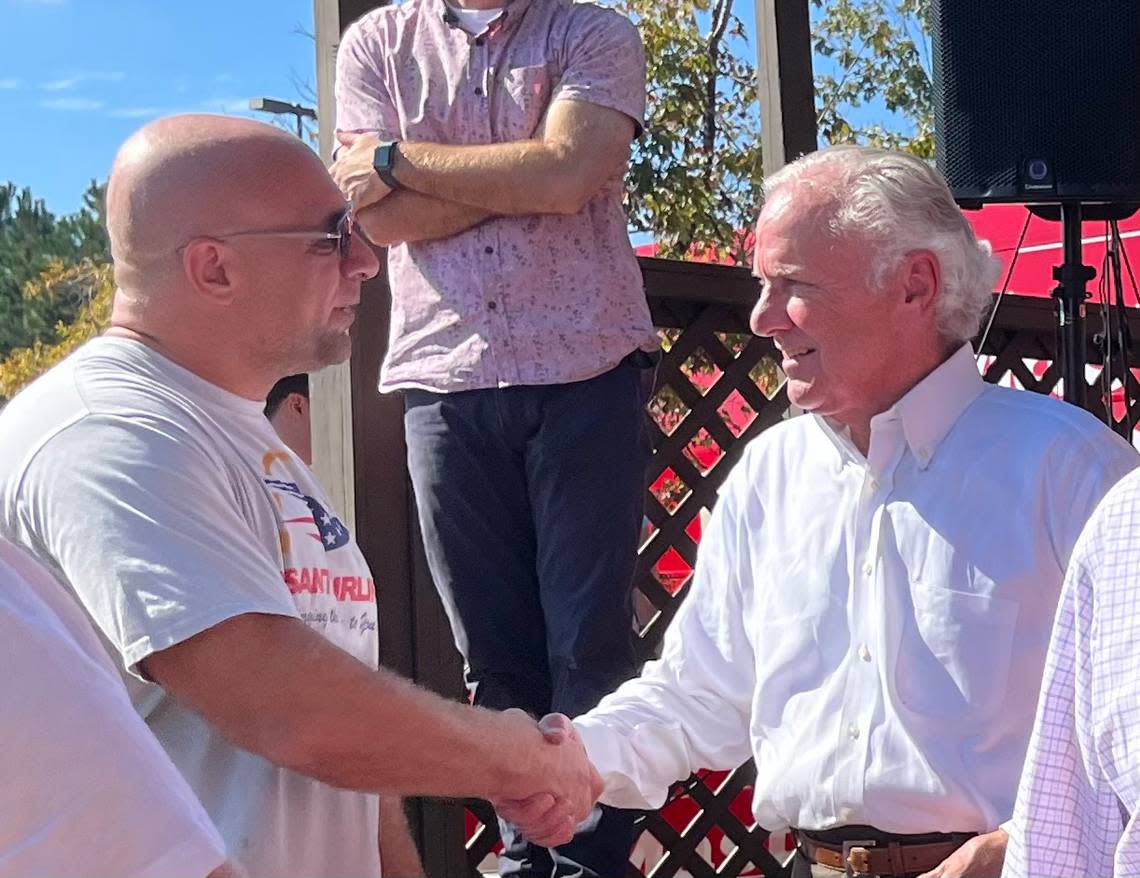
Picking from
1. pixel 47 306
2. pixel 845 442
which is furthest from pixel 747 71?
pixel 47 306

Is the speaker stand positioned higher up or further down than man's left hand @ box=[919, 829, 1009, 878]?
higher up

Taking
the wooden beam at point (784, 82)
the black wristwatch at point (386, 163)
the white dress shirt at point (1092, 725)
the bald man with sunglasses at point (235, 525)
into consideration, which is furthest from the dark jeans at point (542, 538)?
the white dress shirt at point (1092, 725)

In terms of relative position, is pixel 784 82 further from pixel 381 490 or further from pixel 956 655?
pixel 956 655

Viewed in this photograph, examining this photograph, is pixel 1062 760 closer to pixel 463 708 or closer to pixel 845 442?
pixel 463 708

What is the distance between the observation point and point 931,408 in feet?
8.61

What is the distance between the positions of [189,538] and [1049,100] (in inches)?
110

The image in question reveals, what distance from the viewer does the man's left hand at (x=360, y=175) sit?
3.33 metres

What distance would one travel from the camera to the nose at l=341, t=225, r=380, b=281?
7.71 feet

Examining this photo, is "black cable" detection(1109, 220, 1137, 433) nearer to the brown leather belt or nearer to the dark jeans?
the dark jeans

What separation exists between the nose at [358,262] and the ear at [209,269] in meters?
0.22

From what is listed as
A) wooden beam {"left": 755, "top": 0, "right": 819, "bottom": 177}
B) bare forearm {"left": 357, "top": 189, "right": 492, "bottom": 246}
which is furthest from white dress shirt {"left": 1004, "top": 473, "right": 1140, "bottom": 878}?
wooden beam {"left": 755, "top": 0, "right": 819, "bottom": 177}

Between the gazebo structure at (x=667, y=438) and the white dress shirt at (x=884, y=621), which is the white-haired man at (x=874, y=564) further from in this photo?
the gazebo structure at (x=667, y=438)

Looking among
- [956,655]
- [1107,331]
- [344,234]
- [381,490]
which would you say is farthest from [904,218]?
[1107,331]

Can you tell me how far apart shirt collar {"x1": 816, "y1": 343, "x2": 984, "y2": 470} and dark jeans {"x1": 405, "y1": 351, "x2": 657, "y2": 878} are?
73 centimetres
